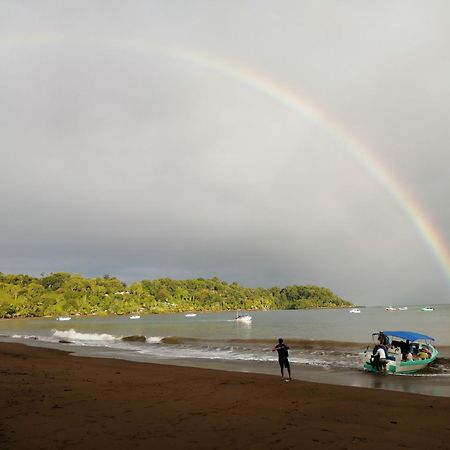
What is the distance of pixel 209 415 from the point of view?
41.3ft

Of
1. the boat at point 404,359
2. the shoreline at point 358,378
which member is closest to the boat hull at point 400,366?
the boat at point 404,359

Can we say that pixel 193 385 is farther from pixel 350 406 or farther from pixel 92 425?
pixel 92 425

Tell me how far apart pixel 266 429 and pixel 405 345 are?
72.0ft

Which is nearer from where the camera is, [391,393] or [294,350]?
[391,393]

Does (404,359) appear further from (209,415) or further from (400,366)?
(209,415)

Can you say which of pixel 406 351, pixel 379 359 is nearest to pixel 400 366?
pixel 379 359

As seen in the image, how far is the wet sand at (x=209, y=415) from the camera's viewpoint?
984cm

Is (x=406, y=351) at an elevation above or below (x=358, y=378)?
above

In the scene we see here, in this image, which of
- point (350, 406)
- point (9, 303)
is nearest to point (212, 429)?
point (350, 406)

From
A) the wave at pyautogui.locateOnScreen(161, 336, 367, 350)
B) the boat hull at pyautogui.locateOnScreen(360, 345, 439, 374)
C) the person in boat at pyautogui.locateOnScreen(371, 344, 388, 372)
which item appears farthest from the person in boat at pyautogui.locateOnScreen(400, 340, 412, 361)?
the wave at pyautogui.locateOnScreen(161, 336, 367, 350)

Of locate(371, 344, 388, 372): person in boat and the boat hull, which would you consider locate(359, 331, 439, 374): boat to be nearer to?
the boat hull

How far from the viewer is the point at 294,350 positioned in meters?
42.4

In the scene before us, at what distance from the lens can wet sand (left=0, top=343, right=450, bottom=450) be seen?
9.84m

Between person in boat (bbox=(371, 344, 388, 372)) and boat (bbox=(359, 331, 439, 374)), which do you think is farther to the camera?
boat (bbox=(359, 331, 439, 374))
